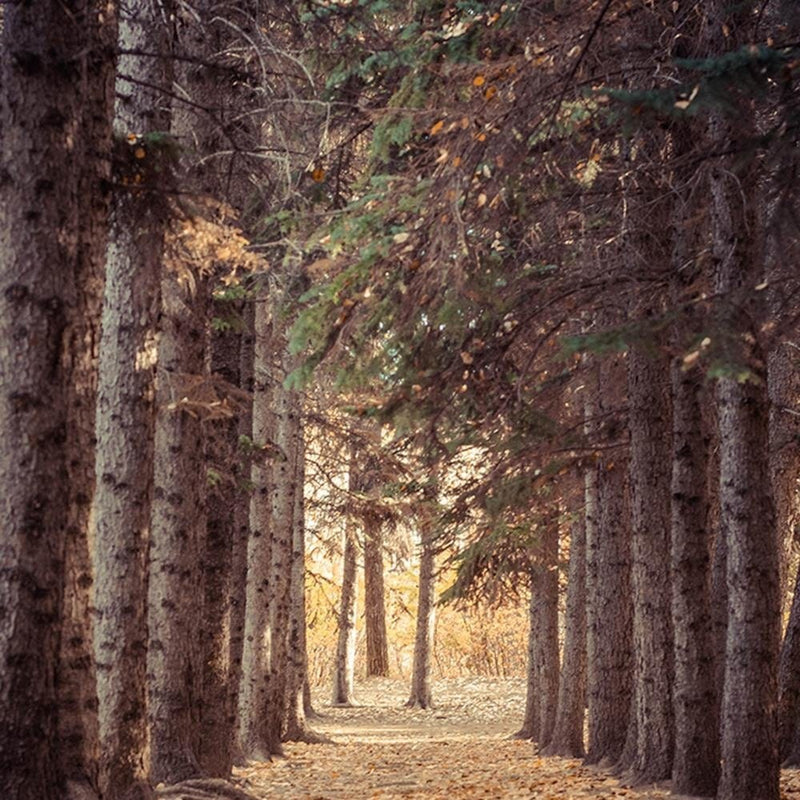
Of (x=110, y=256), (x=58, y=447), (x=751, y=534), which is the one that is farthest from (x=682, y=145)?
(x=58, y=447)

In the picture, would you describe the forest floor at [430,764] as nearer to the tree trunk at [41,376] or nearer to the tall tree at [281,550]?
the tall tree at [281,550]

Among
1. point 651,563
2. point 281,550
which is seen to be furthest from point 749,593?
point 281,550

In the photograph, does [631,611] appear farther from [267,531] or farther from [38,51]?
[38,51]

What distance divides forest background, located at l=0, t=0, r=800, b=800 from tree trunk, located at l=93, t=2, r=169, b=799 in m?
0.02

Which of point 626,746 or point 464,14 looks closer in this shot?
point 464,14

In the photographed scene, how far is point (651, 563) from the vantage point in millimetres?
12406

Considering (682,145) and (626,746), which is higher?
(682,145)

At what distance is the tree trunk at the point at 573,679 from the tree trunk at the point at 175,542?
313 inches

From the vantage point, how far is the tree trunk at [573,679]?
17.0m

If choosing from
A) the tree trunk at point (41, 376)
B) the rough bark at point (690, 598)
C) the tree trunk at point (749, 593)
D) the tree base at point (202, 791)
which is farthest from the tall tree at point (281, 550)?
the tree trunk at point (41, 376)

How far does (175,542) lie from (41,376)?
14.3ft

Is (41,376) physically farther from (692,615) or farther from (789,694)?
(789,694)

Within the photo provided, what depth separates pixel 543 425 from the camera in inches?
481

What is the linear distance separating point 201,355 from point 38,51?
432cm
